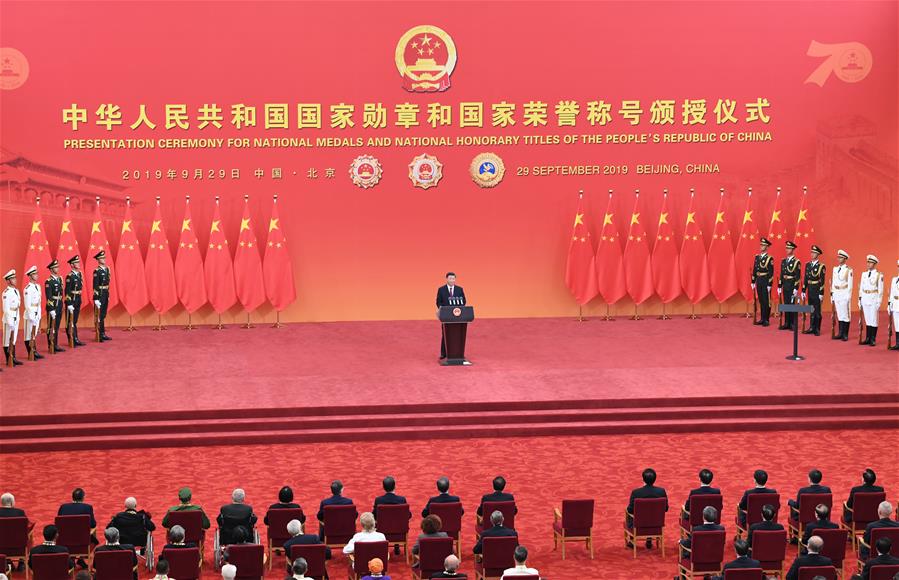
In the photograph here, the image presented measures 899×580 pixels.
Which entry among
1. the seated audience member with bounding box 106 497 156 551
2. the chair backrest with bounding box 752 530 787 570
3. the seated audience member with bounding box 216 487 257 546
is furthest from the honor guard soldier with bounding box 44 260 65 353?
the chair backrest with bounding box 752 530 787 570

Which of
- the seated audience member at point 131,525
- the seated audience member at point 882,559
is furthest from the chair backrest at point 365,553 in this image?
the seated audience member at point 882,559

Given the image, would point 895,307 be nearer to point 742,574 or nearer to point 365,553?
point 742,574

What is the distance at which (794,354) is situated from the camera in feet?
50.8

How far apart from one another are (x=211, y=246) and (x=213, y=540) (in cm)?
946

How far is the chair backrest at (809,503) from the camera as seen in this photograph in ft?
30.3

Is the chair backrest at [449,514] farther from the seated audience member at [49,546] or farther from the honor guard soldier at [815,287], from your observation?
the honor guard soldier at [815,287]

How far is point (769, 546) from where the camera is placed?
8.49 meters

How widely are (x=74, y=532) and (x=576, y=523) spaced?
3.93m

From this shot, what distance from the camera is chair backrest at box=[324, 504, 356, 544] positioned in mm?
9164

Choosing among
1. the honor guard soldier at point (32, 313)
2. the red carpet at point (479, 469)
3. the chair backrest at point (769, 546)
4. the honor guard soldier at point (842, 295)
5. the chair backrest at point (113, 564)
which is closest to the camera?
the chair backrest at point (113, 564)

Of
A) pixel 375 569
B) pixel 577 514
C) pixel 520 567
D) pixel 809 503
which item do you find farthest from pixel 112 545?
pixel 809 503

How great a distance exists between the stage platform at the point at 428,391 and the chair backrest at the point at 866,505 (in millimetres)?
3865

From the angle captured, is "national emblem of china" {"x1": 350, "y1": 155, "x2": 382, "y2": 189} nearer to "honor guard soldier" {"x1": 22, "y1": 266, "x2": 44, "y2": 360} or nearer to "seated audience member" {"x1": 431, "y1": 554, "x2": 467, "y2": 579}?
"honor guard soldier" {"x1": 22, "y1": 266, "x2": 44, "y2": 360}

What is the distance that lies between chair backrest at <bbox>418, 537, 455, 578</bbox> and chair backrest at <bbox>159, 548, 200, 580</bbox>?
158 cm
